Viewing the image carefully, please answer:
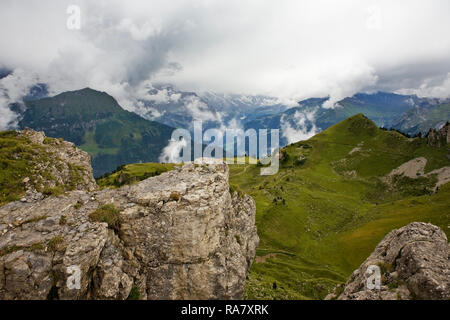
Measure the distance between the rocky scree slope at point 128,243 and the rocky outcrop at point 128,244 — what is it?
0.21ft

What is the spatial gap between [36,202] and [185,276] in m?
15.2

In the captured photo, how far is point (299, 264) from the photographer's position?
68938 mm

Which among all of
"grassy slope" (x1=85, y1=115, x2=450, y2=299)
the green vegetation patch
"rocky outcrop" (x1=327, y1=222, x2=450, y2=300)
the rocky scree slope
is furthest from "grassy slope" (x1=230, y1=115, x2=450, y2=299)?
the green vegetation patch

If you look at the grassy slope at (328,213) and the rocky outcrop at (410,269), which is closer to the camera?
the rocky outcrop at (410,269)

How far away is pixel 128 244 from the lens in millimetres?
19906

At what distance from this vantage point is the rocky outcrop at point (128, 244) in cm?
1524

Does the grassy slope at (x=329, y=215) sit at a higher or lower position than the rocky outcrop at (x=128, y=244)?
lower

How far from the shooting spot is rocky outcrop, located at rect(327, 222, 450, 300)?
1722cm

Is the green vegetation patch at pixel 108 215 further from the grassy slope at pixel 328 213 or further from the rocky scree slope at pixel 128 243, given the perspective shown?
the grassy slope at pixel 328 213

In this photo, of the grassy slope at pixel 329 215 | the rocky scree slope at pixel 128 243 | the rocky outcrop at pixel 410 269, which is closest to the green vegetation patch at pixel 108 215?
the rocky scree slope at pixel 128 243

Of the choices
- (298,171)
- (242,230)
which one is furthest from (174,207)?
(298,171)

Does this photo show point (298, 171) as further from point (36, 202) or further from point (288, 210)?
point (36, 202)

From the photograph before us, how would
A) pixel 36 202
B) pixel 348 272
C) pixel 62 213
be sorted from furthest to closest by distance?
pixel 348 272
pixel 36 202
pixel 62 213

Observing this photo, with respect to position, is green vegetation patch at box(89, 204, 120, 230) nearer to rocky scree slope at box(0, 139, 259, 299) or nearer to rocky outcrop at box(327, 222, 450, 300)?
rocky scree slope at box(0, 139, 259, 299)
